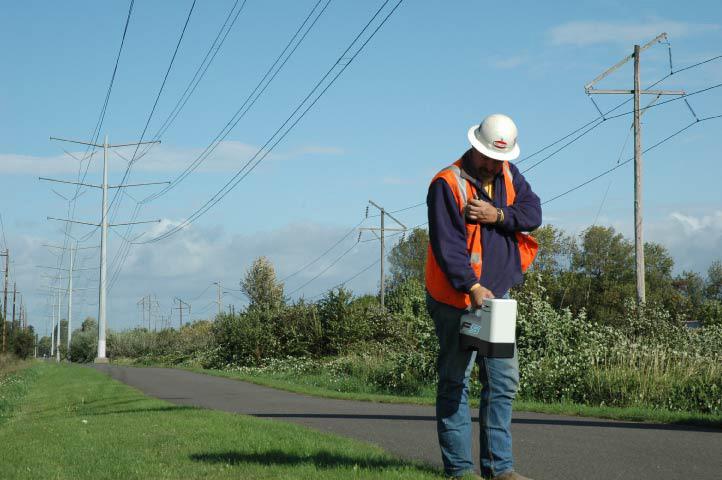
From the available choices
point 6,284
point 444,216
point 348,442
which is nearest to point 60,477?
point 348,442

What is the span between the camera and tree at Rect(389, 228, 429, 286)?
10981cm

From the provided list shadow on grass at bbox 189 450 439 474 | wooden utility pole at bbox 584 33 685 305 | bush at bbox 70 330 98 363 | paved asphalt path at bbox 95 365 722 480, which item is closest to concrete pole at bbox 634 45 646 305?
wooden utility pole at bbox 584 33 685 305

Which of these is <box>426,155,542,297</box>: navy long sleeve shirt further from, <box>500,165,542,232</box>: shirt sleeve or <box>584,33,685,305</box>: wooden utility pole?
<box>584,33,685,305</box>: wooden utility pole

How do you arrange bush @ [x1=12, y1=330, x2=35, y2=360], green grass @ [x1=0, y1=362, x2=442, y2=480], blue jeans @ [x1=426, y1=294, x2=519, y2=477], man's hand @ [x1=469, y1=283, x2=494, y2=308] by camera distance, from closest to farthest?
man's hand @ [x1=469, y1=283, x2=494, y2=308]
blue jeans @ [x1=426, y1=294, x2=519, y2=477]
green grass @ [x1=0, y1=362, x2=442, y2=480]
bush @ [x1=12, y1=330, x2=35, y2=360]

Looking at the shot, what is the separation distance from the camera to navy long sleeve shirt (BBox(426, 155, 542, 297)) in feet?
18.3

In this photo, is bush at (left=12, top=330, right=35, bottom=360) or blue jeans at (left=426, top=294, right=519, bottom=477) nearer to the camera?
blue jeans at (left=426, top=294, right=519, bottom=477)

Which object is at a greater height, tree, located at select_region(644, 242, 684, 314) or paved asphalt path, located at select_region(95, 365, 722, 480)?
tree, located at select_region(644, 242, 684, 314)

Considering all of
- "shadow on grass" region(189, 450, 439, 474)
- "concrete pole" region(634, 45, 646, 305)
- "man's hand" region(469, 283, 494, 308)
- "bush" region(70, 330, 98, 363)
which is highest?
"concrete pole" region(634, 45, 646, 305)

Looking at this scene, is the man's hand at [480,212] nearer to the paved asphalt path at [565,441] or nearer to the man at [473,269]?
the man at [473,269]

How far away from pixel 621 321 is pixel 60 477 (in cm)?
1496

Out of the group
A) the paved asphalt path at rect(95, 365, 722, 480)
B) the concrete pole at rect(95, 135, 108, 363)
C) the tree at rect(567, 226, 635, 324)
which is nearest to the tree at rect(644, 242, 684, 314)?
the tree at rect(567, 226, 635, 324)

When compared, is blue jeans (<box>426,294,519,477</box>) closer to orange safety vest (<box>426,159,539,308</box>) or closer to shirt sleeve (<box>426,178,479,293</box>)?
orange safety vest (<box>426,159,539,308</box>)

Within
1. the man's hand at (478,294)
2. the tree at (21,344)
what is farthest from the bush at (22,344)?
the man's hand at (478,294)

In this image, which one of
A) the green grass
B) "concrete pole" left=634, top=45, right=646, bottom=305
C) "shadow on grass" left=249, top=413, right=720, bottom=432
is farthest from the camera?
"concrete pole" left=634, top=45, right=646, bottom=305
